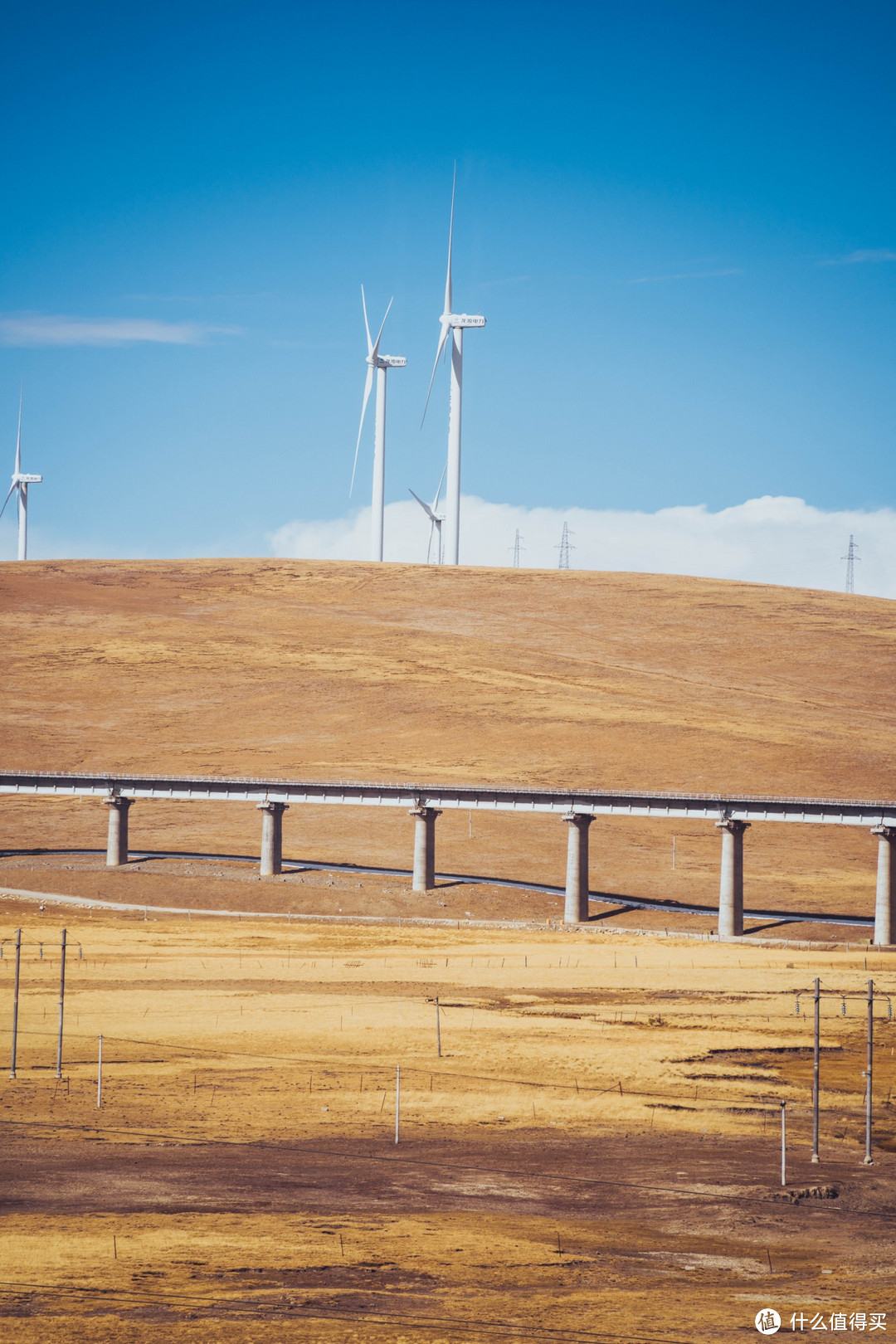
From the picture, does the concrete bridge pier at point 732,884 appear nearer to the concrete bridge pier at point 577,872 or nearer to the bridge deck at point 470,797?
the bridge deck at point 470,797

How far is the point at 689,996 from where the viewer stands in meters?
49.4

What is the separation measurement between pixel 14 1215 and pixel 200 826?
233 ft

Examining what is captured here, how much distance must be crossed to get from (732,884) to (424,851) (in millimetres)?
18029

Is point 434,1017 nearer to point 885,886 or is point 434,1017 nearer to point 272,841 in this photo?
point 885,886

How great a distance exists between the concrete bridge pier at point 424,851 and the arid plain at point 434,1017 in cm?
129

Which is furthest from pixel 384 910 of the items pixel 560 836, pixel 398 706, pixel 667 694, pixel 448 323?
pixel 448 323

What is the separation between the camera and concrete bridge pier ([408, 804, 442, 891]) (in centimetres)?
7800

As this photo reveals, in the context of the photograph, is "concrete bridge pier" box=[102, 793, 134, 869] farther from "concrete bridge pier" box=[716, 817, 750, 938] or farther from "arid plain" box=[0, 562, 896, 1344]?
"concrete bridge pier" box=[716, 817, 750, 938]

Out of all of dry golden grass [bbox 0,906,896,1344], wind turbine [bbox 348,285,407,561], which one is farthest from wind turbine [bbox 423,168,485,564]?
dry golden grass [bbox 0,906,896,1344]

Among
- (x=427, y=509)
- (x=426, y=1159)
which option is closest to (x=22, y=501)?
(x=427, y=509)

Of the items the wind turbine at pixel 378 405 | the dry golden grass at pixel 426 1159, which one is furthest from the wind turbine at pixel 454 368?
the dry golden grass at pixel 426 1159

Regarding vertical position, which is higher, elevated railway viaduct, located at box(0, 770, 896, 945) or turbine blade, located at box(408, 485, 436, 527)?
turbine blade, located at box(408, 485, 436, 527)

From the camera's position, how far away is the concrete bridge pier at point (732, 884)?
70375 millimetres

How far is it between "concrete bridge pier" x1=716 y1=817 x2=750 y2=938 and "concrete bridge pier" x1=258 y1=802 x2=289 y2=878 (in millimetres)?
26728
